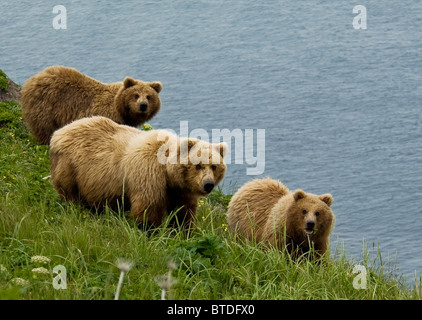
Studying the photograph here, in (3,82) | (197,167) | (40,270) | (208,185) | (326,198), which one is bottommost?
(326,198)

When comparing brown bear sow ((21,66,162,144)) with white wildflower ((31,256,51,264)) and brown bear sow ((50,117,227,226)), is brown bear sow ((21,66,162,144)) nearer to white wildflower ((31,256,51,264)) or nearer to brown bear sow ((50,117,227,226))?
brown bear sow ((50,117,227,226))

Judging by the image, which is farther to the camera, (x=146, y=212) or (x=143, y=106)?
(x=143, y=106)

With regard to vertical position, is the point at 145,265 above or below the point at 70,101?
below

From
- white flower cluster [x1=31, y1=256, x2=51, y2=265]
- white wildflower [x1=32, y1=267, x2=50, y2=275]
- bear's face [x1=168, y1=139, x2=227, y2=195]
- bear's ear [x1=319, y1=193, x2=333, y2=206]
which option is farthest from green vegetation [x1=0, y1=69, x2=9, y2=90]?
white wildflower [x1=32, y1=267, x2=50, y2=275]

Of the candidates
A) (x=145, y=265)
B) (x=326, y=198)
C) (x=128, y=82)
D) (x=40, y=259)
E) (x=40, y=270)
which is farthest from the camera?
(x=128, y=82)

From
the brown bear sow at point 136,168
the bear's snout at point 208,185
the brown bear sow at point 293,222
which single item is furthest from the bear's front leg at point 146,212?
the brown bear sow at point 293,222

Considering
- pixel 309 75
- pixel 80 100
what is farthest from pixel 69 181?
pixel 309 75

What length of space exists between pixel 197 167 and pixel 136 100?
374 cm

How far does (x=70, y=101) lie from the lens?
11516 millimetres

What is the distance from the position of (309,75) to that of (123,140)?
1450cm

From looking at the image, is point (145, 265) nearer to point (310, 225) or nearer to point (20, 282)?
point (20, 282)

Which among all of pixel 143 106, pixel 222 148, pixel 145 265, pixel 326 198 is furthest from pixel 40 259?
pixel 143 106

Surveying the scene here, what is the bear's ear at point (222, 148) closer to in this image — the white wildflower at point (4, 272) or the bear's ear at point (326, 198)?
the bear's ear at point (326, 198)

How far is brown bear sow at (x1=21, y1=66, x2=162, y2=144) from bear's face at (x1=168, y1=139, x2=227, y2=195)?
11.9 ft
